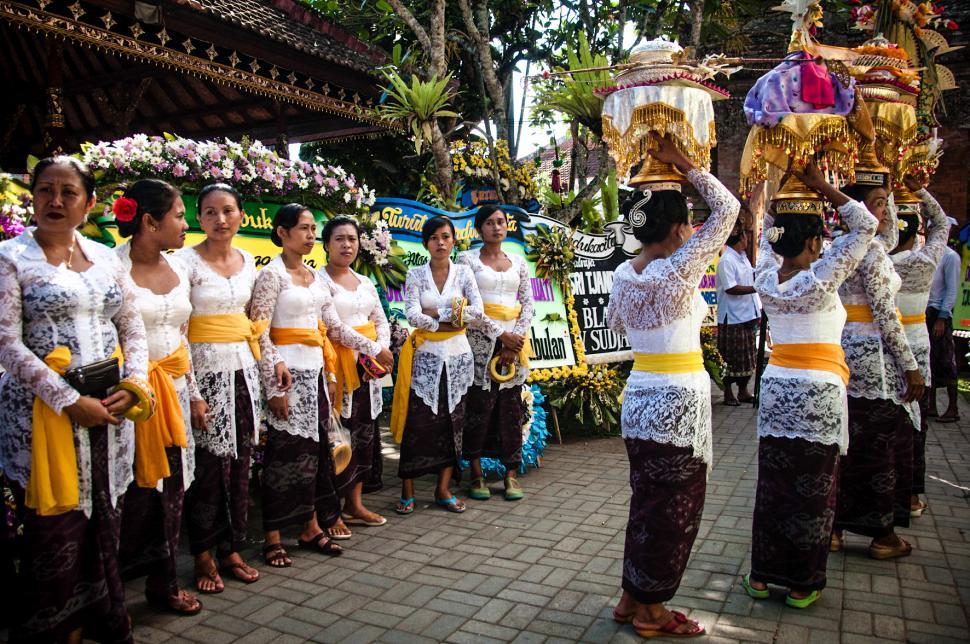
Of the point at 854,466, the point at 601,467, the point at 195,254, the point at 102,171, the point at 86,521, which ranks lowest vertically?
the point at 601,467

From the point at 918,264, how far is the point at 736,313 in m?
4.21

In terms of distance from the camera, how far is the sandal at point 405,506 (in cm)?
528

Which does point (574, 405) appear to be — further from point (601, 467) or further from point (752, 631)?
point (752, 631)

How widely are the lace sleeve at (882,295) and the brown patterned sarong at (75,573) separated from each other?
12.7 feet

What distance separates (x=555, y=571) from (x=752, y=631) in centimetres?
115

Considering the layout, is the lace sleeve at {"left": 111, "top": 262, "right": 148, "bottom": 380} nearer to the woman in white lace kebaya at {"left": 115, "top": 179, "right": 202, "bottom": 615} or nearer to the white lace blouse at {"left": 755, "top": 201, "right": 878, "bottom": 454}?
the woman in white lace kebaya at {"left": 115, "top": 179, "right": 202, "bottom": 615}

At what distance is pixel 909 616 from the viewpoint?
3486 mm

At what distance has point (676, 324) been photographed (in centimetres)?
324

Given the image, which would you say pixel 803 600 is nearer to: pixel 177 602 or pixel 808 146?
pixel 808 146

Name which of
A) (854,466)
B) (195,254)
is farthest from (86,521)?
(854,466)

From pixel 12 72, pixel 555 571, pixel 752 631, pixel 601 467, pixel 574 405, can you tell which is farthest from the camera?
pixel 12 72

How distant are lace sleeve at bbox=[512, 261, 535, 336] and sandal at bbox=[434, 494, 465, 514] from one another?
1354 mm

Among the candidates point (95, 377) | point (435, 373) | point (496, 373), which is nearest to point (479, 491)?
point (496, 373)

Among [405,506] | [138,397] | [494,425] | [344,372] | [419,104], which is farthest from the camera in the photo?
[419,104]
